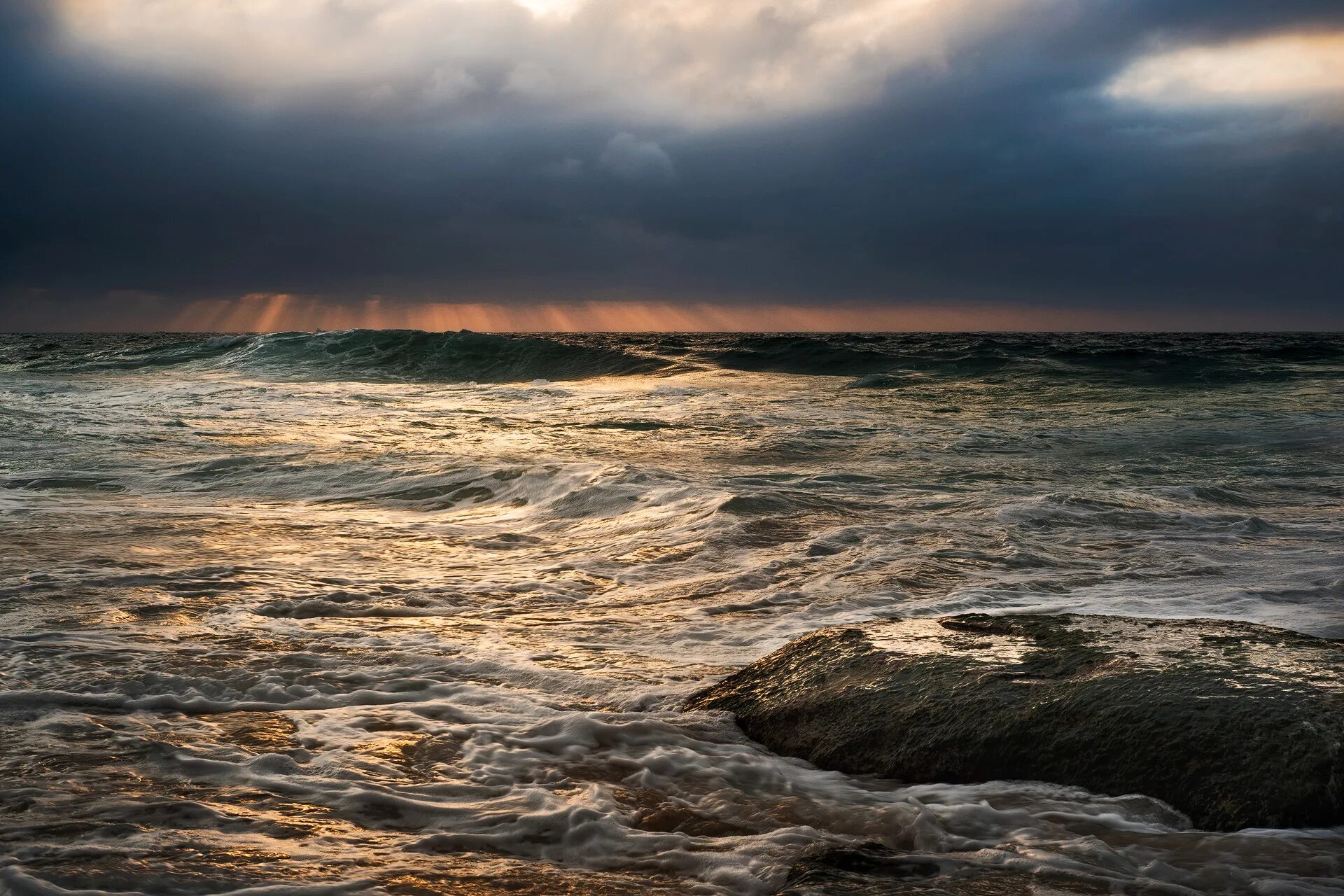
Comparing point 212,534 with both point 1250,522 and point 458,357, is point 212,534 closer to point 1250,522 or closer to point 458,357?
point 1250,522

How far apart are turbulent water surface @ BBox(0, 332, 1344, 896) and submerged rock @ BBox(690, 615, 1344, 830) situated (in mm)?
111

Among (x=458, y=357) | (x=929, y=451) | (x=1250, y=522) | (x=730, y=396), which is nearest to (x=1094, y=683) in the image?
(x=1250, y=522)

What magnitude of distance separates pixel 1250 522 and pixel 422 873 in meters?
6.97

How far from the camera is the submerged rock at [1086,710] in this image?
9.31 ft

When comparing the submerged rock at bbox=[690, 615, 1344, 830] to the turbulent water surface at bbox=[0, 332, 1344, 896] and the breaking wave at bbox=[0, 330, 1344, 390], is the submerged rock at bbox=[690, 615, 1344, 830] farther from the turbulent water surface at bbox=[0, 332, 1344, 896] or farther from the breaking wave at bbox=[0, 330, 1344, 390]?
the breaking wave at bbox=[0, 330, 1344, 390]

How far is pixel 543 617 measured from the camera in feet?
16.6

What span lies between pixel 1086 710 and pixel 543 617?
273 centimetres

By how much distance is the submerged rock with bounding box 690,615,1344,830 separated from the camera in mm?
2838

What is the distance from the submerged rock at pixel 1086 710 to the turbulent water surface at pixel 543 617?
111 millimetres

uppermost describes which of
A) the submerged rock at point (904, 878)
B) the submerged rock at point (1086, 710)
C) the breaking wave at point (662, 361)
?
the breaking wave at point (662, 361)

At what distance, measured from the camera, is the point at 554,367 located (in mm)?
30797

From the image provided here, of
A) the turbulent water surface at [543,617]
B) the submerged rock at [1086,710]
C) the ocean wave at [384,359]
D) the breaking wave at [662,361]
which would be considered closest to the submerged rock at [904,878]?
the turbulent water surface at [543,617]

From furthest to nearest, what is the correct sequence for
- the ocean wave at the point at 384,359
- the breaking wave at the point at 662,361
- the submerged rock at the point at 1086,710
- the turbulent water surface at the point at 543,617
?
the ocean wave at the point at 384,359 → the breaking wave at the point at 662,361 → the submerged rock at the point at 1086,710 → the turbulent water surface at the point at 543,617

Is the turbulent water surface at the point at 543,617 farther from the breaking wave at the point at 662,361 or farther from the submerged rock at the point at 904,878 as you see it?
the breaking wave at the point at 662,361
